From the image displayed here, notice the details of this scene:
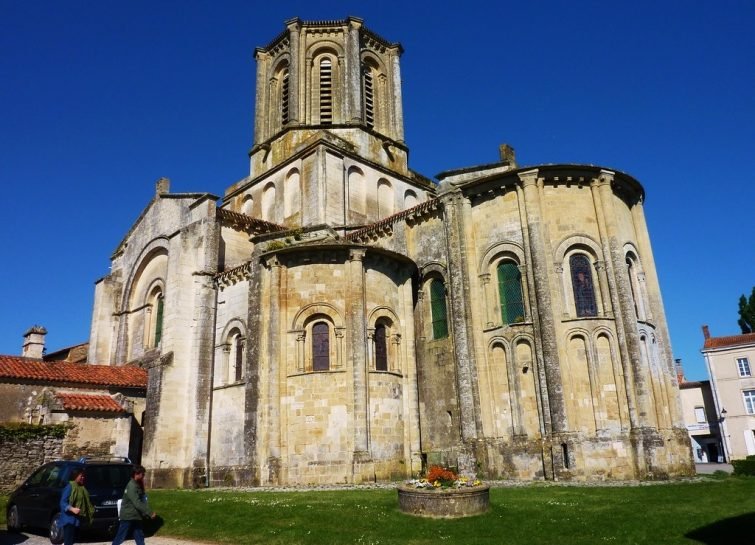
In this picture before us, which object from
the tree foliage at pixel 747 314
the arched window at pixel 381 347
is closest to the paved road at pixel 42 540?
the arched window at pixel 381 347

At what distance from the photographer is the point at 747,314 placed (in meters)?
44.4

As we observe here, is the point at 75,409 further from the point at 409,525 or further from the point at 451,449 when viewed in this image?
the point at 409,525

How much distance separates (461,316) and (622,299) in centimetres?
527

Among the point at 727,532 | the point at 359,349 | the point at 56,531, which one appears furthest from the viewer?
the point at 359,349

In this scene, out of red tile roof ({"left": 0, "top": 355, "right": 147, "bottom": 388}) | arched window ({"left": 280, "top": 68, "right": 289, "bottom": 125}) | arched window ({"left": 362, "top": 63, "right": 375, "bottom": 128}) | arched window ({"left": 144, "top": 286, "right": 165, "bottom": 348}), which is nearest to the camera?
red tile roof ({"left": 0, "top": 355, "right": 147, "bottom": 388})

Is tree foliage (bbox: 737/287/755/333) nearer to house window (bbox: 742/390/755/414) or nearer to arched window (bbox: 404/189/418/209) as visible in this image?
house window (bbox: 742/390/755/414)

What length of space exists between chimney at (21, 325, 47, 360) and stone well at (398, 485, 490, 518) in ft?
75.9

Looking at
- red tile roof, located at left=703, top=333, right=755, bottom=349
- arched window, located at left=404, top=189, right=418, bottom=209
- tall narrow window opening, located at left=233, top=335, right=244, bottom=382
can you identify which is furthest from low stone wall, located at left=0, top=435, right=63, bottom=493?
red tile roof, located at left=703, top=333, right=755, bottom=349

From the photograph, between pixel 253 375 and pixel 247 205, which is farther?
pixel 247 205

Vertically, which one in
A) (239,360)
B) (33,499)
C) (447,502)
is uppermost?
(239,360)

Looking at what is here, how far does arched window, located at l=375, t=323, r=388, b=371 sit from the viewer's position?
67.6 feet

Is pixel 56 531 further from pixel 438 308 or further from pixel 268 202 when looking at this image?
pixel 268 202

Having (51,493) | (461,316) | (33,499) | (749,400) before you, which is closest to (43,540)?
(51,493)

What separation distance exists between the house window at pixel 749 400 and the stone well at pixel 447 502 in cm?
3724
